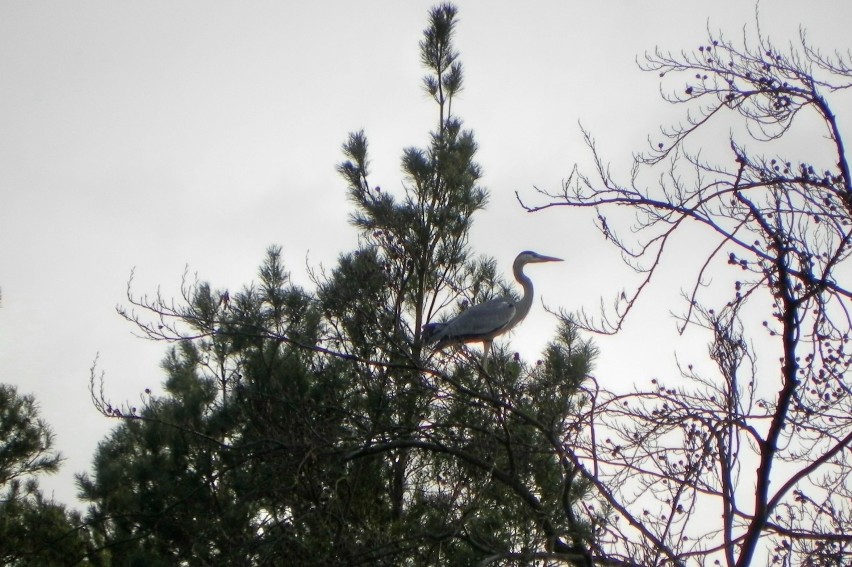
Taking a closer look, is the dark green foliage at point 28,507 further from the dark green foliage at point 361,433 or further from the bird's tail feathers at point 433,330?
the bird's tail feathers at point 433,330

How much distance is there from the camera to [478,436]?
18.1 feet

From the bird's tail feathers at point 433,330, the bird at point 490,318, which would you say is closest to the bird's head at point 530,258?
the bird at point 490,318

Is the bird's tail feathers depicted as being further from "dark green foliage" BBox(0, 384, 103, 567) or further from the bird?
"dark green foliage" BBox(0, 384, 103, 567)

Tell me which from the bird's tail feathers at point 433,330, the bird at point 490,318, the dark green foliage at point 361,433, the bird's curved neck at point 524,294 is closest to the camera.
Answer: the dark green foliage at point 361,433

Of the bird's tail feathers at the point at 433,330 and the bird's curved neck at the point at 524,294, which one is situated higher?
the bird's curved neck at the point at 524,294

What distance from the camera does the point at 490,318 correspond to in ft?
35.3

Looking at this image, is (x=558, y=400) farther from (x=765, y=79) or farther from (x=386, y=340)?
(x=765, y=79)

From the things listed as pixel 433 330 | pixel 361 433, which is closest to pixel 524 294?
pixel 433 330

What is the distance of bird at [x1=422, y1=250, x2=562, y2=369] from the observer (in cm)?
926

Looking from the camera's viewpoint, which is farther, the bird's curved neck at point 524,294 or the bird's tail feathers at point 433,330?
the bird's curved neck at point 524,294

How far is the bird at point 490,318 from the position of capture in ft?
30.4

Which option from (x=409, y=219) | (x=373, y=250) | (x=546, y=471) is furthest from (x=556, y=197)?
(x=409, y=219)

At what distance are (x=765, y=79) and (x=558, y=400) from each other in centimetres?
190

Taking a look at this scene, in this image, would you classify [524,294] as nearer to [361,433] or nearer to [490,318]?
[490,318]
